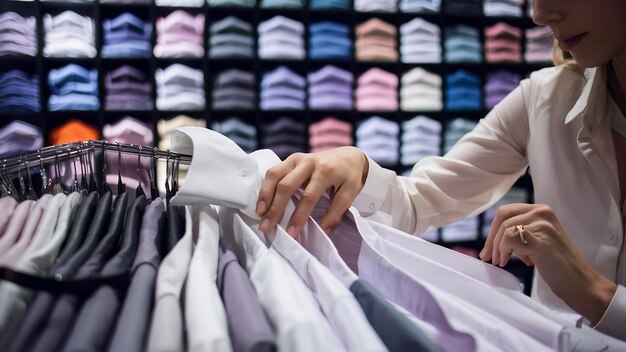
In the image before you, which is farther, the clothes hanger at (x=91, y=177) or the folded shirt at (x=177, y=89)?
the folded shirt at (x=177, y=89)

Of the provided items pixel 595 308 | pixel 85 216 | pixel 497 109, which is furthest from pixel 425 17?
pixel 85 216

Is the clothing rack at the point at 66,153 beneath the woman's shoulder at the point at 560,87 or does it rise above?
beneath

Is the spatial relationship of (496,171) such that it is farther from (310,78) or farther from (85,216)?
(310,78)

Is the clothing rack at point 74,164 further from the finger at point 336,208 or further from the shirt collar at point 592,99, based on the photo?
the shirt collar at point 592,99

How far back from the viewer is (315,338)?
0.35 m

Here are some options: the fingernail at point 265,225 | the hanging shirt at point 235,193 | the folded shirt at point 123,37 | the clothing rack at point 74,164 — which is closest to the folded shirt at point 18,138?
the folded shirt at point 123,37

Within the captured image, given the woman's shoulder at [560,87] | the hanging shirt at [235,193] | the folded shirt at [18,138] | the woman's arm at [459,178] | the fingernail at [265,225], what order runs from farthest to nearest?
the folded shirt at [18,138] < the woman's shoulder at [560,87] < the woman's arm at [459,178] < the fingernail at [265,225] < the hanging shirt at [235,193]

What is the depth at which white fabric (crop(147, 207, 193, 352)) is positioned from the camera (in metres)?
0.35

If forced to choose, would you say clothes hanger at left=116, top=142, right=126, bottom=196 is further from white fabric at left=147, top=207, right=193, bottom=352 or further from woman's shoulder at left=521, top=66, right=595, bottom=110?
woman's shoulder at left=521, top=66, right=595, bottom=110

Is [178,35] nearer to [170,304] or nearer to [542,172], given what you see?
[542,172]

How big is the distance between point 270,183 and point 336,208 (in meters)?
0.10

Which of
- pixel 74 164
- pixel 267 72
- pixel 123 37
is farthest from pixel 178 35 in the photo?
pixel 74 164

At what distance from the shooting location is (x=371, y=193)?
0.77 m

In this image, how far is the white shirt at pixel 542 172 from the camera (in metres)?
0.89
